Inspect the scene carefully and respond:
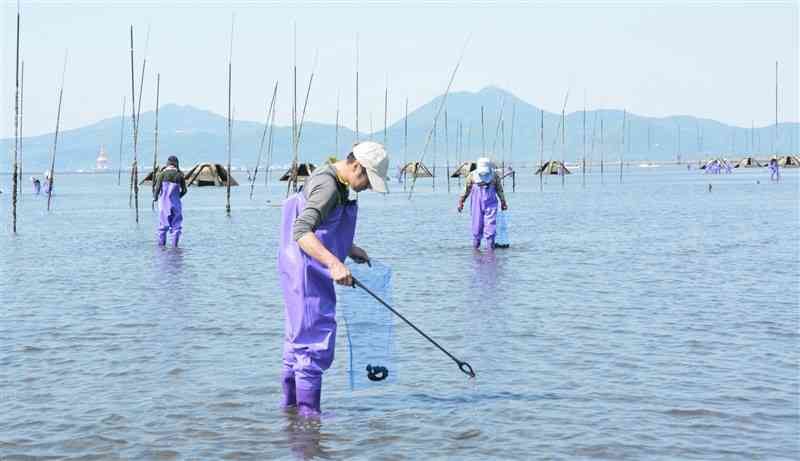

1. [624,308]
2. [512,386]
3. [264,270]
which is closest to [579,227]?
[264,270]

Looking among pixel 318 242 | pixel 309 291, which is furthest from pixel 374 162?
pixel 309 291

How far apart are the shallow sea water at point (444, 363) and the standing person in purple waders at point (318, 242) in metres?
0.63

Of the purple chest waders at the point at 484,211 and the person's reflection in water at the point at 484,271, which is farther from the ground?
the purple chest waders at the point at 484,211

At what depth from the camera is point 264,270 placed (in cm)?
1795

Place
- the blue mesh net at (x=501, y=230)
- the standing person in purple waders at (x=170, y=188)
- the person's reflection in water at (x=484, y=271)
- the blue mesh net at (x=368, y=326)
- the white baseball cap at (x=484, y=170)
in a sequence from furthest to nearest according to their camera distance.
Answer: the blue mesh net at (x=501, y=230) → the standing person in purple waders at (x=170, y=188) → the white baseball cap at (x=484, y=170) → the person's reflection in water at (x=484, y=271) → the blue mesh net at (x=368, y=326)

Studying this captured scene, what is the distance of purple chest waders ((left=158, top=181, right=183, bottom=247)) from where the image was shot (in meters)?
20.8

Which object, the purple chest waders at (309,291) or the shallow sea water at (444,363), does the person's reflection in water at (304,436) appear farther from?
the purple chest waders at (309,291)

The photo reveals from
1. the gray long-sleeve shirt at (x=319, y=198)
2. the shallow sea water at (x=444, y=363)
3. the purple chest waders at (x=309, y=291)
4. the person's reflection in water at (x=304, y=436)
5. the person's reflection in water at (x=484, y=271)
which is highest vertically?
the gray long-sleeve shirt at (x=319, y=198)

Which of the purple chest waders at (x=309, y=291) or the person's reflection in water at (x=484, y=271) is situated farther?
the person's reflection in water at (x=484, y=271)

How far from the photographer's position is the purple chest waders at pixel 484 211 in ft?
65.2

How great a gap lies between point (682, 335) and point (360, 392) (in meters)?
3.81

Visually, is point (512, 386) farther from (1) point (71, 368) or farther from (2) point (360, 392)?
(1) point (71, 368)

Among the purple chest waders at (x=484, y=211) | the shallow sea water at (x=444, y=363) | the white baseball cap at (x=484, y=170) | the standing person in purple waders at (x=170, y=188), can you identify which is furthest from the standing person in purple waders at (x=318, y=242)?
the standing person in purple waders at (x=170, y=188)

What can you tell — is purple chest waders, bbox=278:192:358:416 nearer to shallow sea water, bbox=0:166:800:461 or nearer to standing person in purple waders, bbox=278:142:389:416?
standing person in purple waders, bbox=278:142:389:416
